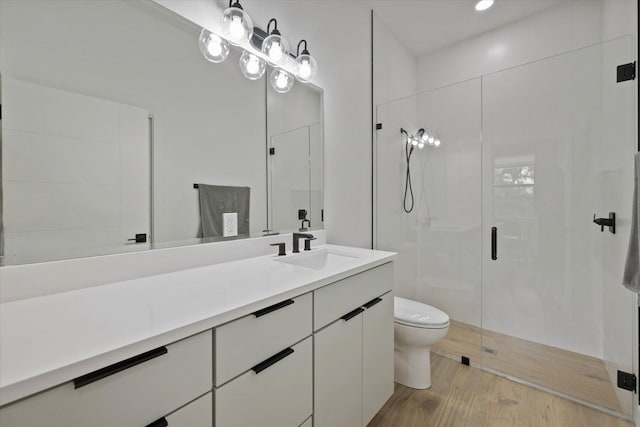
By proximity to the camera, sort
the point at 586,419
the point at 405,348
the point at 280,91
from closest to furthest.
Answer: the point at 586,419 → the point at 280,91 → the point at 405,348

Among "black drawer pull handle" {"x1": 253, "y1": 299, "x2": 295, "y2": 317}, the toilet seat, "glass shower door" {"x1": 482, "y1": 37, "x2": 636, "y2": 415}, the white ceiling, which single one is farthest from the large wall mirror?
"glass shower door" {"x1": 482, "y1": 37, "x2": 636, "y2": 415}

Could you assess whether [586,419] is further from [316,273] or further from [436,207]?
[316,273]

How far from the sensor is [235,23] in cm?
132

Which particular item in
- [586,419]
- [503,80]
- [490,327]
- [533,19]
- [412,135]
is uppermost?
[533,19]

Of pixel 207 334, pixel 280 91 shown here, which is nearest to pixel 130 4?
pixel 280 91

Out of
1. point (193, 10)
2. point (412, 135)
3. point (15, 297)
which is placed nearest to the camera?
point (15, 297)

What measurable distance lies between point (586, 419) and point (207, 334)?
6.93 feet

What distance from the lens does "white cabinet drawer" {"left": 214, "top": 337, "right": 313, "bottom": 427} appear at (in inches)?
29.7

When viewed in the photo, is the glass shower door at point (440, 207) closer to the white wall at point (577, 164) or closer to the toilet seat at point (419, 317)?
the white wall at point (577, 164)

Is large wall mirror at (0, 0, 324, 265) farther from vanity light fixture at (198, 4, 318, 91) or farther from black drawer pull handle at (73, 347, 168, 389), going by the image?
black drawer pull handle at (73, 347, 168, 389)

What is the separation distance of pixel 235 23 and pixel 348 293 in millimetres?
1366

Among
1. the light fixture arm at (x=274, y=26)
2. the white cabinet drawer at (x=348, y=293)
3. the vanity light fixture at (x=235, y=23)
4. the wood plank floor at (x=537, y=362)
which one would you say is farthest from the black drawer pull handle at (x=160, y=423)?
the wood plank floor at (x=537, y=362)

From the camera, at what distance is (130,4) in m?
1.07

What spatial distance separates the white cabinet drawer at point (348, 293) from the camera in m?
1.06
